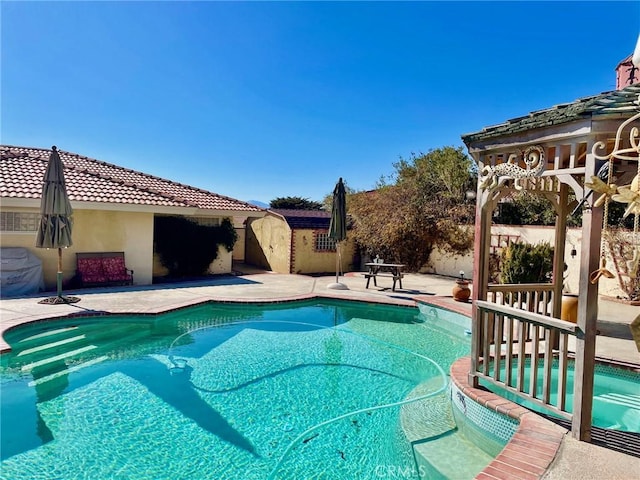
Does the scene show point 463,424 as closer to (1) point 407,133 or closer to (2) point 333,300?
(2) point 333,300

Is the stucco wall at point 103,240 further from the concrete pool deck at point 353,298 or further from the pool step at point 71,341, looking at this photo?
the pool step at point 71,341

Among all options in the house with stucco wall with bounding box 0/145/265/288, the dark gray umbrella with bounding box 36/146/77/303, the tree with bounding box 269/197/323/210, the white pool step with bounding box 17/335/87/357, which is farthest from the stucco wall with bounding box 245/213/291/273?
the tree with bounding box 269/197/323/210

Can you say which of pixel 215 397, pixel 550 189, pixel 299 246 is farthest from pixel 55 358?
pixel 299 246

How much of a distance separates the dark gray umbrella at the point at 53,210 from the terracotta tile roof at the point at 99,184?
9.46 ft

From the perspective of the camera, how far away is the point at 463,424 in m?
5.30

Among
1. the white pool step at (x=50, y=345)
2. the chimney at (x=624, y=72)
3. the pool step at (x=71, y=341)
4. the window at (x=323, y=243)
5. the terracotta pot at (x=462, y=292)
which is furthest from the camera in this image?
the window at (x=323, y=243)

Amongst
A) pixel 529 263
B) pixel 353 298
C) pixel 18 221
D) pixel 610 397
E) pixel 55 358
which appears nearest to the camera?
pixel 610 397

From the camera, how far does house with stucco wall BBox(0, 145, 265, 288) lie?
1293 centimetres

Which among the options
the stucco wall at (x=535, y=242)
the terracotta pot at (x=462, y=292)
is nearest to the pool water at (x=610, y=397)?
the terracotta pot at (x=462, y=292)

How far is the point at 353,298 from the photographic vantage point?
1308cm

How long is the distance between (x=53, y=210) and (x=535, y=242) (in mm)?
17094

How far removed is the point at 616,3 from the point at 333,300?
432 inches

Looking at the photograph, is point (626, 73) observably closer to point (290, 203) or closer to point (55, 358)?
point (55, 358)

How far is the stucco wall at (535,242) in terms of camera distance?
13703 mm
